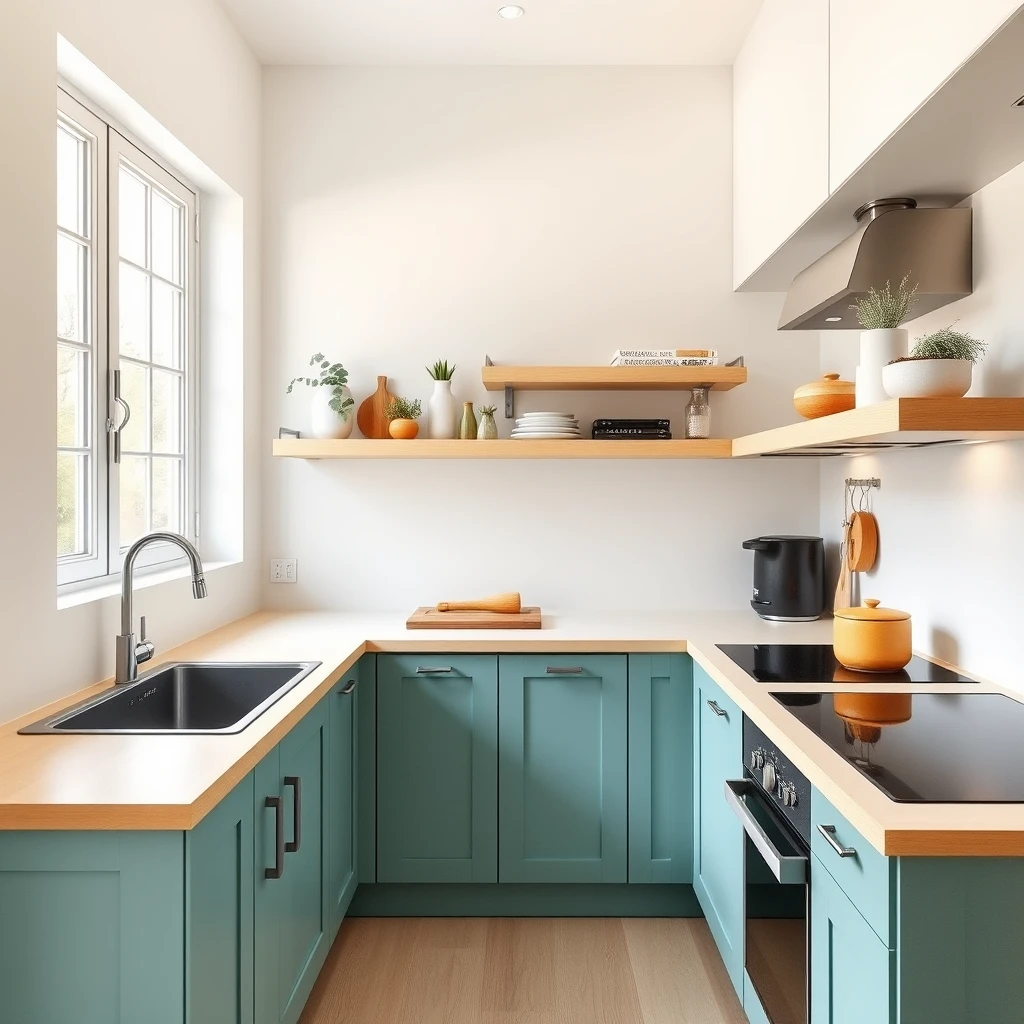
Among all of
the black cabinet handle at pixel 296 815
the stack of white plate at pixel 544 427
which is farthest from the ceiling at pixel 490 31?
the black cabinet handle at pixel 296 815

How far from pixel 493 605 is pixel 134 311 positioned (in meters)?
1.40

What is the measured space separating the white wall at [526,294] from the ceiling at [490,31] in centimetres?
7

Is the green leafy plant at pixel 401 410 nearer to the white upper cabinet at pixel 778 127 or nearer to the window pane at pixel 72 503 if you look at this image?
the window pane at pixel 72 503

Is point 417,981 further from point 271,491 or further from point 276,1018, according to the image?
point 271,491

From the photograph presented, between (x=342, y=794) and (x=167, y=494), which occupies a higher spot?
(x=167, y=494)

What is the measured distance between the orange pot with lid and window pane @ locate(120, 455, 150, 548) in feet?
6.36

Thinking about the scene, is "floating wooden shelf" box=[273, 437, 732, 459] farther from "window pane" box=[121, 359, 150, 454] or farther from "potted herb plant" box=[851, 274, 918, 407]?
"potted herb plant" box=[851, 274, 918, 407]

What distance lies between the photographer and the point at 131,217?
251 cm

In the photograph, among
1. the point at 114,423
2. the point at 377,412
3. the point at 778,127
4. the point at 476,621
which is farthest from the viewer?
the point at 377,412

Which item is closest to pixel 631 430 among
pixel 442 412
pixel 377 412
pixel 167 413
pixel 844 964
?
pixel 442 412

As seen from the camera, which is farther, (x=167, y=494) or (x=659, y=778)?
(x=167, y=494)

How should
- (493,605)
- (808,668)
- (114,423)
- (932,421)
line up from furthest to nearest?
(493,605), (114,423), (808,668), (932,421)

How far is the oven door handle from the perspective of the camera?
5.02 feet

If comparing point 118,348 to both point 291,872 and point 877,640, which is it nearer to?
point 291,872
